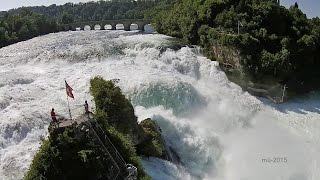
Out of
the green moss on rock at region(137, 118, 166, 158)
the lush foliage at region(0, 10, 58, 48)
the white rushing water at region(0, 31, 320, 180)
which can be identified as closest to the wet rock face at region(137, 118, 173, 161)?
the green moss on rock at region(137, 118, 166, 158)

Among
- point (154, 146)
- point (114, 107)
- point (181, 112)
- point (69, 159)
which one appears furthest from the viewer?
point (181, 112)

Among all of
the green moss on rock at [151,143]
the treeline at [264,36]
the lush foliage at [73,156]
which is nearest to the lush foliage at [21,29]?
the treeline at [264,36]

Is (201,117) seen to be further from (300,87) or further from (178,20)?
(178,20)

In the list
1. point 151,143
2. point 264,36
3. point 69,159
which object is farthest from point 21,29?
point 69,159

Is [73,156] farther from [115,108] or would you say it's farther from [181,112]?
[181,112]

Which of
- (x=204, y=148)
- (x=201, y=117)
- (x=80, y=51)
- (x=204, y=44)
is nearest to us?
(x=204, y=148)

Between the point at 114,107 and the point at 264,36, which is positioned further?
the point at 264,36

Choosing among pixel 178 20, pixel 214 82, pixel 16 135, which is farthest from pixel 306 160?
pixel 178 20
